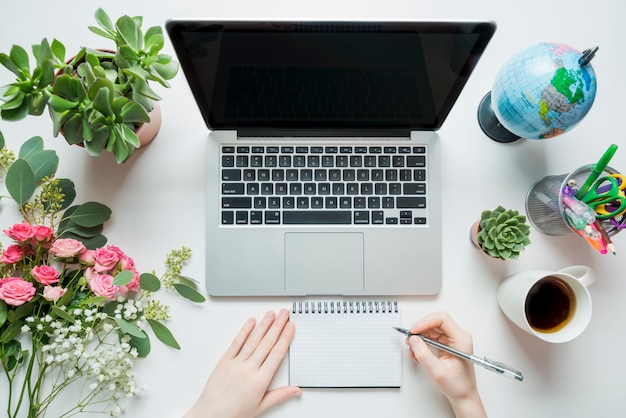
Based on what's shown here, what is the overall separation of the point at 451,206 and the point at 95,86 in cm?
63

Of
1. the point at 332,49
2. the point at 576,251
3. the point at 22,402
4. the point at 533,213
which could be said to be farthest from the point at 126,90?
the point at 576,251

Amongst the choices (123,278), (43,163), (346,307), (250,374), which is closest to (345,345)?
(346,307)

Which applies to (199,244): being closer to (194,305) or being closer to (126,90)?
(194,305)

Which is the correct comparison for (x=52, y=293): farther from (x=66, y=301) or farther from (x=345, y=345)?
(x=345, y=345)

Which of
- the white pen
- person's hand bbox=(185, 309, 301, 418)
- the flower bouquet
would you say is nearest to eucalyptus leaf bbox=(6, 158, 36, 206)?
the flower bouquet

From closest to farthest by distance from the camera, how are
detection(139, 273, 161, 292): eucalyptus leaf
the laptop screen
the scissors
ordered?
the laptop screen < the scissors < detection(139, 273, 161, 292): eucalyptus leaf

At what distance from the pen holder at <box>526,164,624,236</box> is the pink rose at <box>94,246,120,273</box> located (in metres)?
0.74

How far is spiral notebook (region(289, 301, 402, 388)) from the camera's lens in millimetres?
767

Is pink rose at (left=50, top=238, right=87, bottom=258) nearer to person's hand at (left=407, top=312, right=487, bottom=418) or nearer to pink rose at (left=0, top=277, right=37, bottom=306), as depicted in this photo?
pink rose at (left=0, top=277, right=37, bottom=306)

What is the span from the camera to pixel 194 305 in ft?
2.56

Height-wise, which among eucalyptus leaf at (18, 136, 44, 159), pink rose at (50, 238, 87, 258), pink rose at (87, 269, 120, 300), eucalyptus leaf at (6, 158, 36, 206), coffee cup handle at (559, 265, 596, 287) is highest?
eucalyptus leaf at (18, 136, 44, 159)

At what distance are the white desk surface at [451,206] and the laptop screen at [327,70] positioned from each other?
0.13 metres

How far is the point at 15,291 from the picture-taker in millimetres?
687

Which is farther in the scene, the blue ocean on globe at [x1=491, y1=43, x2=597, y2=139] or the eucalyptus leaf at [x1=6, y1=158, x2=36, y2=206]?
the eucalyptus leaf at [x1=6, y1=158, x2=36, y2=206]
